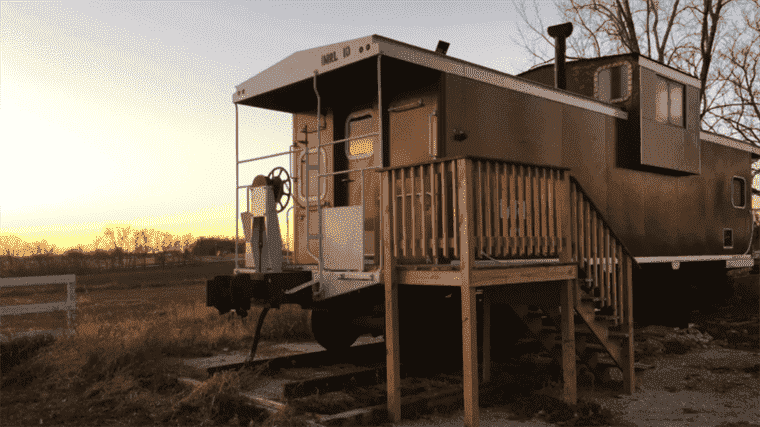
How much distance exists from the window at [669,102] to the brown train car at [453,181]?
4 centimetres

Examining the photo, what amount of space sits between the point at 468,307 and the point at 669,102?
7469mm

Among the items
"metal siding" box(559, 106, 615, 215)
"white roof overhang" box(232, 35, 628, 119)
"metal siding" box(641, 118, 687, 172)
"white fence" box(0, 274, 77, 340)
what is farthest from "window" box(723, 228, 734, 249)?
"white fence" box(0, 274, 77, 340)

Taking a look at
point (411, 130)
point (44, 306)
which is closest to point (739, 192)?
point (411, 130)

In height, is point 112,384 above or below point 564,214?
below

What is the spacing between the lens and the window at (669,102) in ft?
35.5

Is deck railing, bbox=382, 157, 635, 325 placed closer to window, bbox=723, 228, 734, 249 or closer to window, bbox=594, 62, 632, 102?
window, bbox=594, 62, 632, 102

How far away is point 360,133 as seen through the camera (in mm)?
8547

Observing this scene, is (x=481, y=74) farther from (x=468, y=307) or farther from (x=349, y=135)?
(x=468, y=307)

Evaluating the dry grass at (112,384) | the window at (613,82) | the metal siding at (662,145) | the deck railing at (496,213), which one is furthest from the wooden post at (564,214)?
the window at (613,82)

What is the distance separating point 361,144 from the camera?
8.45m

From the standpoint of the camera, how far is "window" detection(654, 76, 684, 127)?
426 inches

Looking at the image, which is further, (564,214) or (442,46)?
(442,46)

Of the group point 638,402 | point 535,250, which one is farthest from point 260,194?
point 638,402

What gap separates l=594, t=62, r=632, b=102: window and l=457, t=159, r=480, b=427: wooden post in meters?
6.03
